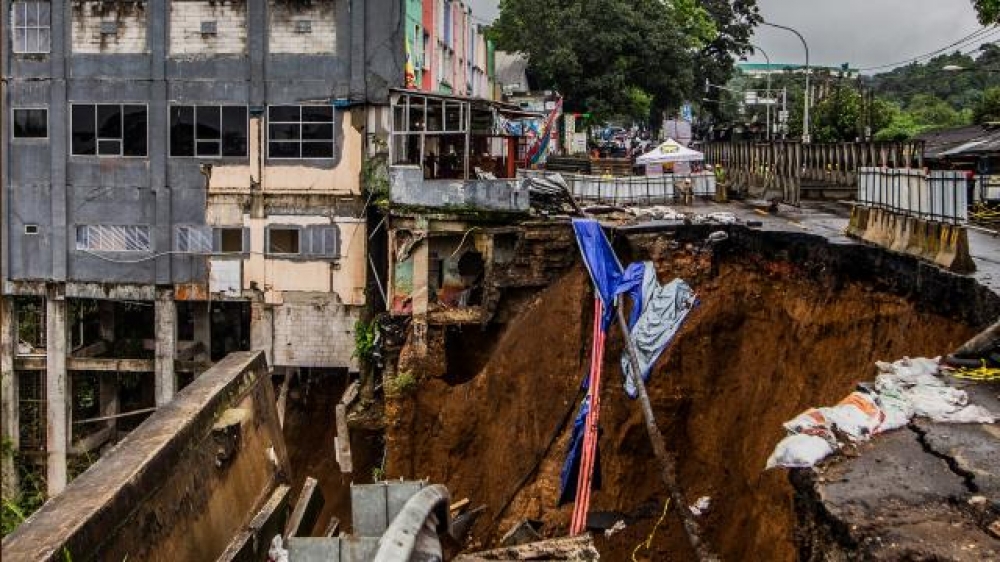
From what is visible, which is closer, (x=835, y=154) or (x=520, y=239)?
(x=520, y=239)

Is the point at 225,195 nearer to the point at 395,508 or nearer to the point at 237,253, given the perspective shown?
the point at 237,253

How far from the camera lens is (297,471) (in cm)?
2528

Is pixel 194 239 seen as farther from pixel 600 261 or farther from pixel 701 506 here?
pixel 701 506

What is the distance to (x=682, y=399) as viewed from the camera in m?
18.3

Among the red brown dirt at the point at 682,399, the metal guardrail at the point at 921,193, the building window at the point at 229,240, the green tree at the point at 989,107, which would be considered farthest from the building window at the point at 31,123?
the green tree at the point at 989,107

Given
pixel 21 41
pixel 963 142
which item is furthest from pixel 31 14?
pixel 963 142

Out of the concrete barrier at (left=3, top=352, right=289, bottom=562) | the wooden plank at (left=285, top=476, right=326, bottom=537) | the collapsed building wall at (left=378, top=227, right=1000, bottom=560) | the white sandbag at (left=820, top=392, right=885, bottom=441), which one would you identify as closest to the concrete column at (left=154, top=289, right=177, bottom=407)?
the collapsed building wall at (left=378, top=227, right=1000, bottom=560)

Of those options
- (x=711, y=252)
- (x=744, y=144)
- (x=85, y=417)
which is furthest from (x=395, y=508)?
(x=744, y=144)

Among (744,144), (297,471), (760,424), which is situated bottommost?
(297,471)

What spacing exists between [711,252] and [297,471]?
1249 cm

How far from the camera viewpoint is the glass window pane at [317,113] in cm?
2498

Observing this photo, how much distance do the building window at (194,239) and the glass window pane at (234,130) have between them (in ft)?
7.20

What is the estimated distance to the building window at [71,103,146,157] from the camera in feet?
84.2

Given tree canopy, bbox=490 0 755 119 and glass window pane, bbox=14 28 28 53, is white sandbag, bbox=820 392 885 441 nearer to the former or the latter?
glass window pane, bbox=14 28 28 53
